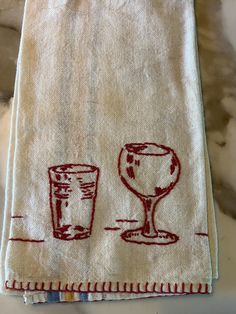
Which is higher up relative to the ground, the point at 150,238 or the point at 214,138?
the point at 214,138

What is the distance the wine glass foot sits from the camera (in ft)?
1.61

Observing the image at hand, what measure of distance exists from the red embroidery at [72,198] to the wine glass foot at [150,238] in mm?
40

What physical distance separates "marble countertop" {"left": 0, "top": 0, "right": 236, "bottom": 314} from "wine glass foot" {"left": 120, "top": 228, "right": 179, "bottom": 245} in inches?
2.3

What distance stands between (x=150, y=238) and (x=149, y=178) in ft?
0.21

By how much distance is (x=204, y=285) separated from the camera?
48cm

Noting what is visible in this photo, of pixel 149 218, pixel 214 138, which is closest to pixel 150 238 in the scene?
pixel 149 218

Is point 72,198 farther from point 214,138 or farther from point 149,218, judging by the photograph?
point 214,138

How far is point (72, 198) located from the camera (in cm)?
50

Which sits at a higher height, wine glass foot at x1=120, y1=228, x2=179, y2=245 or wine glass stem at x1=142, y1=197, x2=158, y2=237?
wine glass stem at x1=142, y1=197, x2=158, y2=237

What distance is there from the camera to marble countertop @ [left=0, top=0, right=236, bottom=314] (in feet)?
1.59

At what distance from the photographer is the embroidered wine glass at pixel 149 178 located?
49cm

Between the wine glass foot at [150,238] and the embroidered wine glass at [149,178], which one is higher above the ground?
the embroidered wine glass at [149,178]

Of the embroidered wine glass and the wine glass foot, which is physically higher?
the embroidered wine glass

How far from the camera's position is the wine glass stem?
0.49 m
